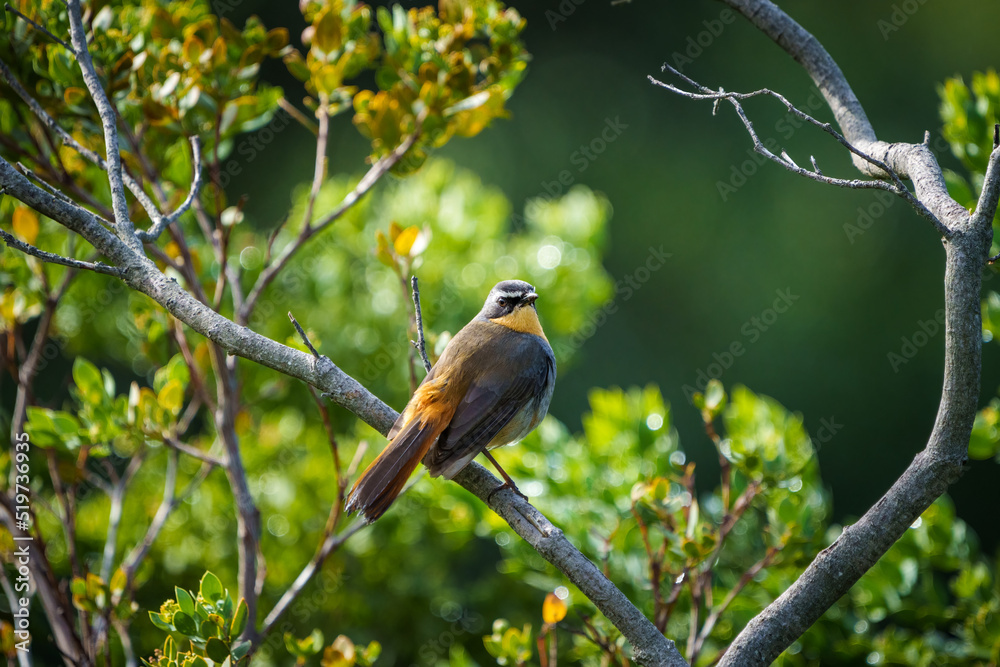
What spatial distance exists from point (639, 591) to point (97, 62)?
1593 mm

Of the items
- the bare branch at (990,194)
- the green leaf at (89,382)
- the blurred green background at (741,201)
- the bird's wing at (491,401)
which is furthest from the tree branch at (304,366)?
the blurred green background at (741,201)

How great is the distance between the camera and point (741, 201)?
19.2 feet

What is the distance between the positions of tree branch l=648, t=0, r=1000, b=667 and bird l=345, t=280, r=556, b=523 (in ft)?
1.63

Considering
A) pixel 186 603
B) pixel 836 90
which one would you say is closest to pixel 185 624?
pixel 186 603

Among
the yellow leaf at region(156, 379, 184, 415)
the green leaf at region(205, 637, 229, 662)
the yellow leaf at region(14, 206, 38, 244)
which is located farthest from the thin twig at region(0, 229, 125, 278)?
the yellow leaf at region(14, 206, 38, 244)

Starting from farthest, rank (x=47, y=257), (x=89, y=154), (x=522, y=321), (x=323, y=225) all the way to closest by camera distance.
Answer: (x=522, y=321) → (x=323, y=225) → (x=89, y=154) → (x=47, y=257)

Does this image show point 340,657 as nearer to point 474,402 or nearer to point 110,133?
point 474,402

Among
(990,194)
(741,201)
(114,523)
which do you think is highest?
(990,194)

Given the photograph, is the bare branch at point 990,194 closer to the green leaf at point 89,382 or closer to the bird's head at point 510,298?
the bird's head at point 510,298

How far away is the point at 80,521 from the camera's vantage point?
7.88 ft

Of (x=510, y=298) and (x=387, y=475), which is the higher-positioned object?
(x=510, y=298)

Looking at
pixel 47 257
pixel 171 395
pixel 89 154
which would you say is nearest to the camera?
pixel 47 257

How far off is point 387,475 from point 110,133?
72 cm

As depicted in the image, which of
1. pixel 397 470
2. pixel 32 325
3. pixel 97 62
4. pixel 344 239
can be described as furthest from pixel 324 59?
pixel 32 325
